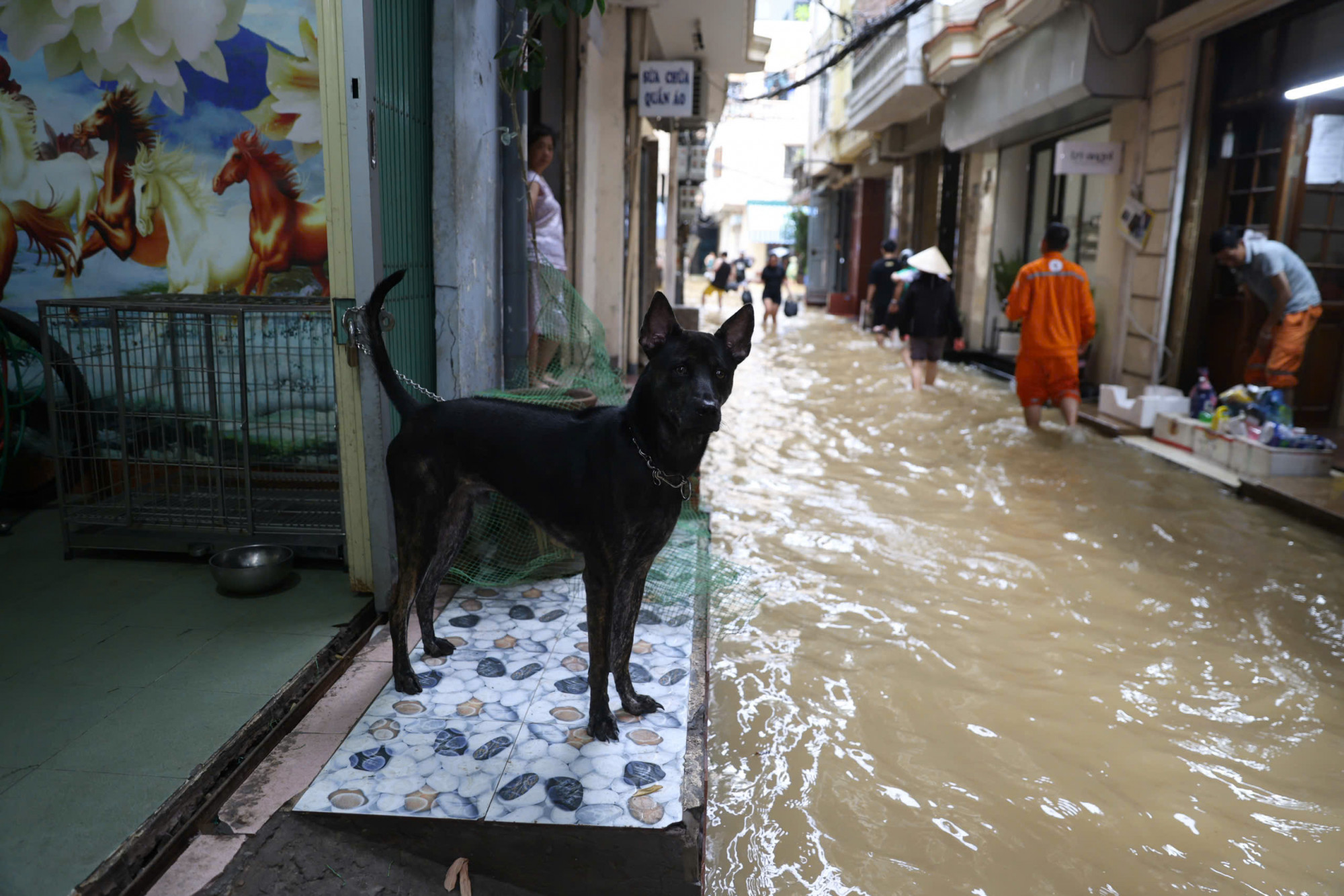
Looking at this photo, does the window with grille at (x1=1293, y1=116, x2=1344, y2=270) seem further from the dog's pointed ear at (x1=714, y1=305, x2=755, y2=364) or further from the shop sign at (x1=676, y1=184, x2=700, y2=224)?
the shop sign at (x1=676, y1=184, x2=700, y2=224)

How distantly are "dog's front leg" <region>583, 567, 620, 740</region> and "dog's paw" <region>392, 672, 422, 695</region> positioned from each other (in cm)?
70

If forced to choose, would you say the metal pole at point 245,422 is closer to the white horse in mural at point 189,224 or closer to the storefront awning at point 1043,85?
the white horse in mural at point 189,224

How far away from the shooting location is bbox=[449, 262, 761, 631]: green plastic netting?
14.9 ft

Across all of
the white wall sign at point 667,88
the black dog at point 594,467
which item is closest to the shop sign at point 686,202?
the white wall sign at point 667,88

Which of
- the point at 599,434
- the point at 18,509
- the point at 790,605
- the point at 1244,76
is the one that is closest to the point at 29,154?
the point at 18,509

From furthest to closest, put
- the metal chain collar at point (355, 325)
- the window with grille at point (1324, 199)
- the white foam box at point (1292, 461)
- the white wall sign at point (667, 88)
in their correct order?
the white wall sign at point (667, 88) < the window with grille at point (1324, 199) < the white foam box at point (1292, 461) < the metal chain collar at point (355, 325)

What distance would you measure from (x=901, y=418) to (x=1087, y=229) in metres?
5.21

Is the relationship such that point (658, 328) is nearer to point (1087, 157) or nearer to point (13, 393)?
point (13, 393)

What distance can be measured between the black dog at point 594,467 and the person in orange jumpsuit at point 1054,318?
715 cm

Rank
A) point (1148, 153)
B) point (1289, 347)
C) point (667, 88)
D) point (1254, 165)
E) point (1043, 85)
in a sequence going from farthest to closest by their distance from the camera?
point (1043, 85) < point (667, 88) < point (1148, 153) < point (1254, 165) < point (1289, 347)

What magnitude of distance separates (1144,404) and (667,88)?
19.9 feet

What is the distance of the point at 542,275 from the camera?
6.04m

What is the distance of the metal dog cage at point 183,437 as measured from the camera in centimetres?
464

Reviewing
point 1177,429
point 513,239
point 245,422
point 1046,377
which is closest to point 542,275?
point 513,239
